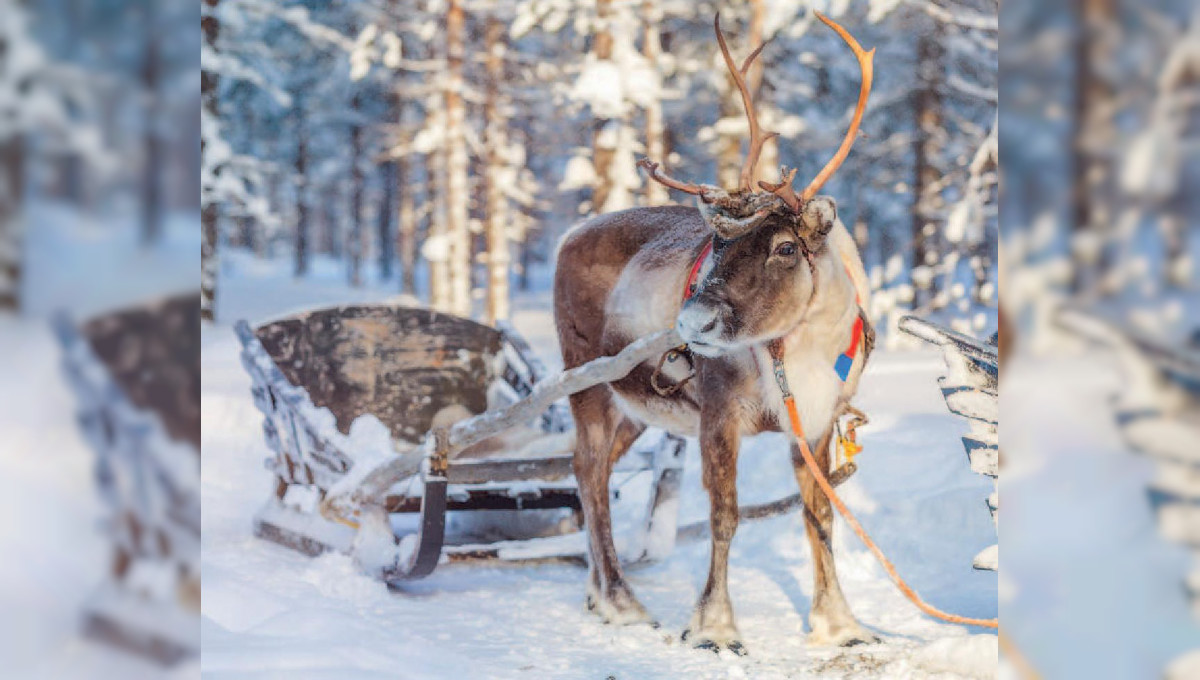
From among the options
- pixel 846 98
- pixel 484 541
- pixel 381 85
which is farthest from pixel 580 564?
pixel 381 85

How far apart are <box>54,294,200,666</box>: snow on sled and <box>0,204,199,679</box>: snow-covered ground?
2 centimetres

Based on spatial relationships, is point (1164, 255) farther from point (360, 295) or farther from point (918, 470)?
point (360, 295)

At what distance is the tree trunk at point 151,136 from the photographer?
1651mm

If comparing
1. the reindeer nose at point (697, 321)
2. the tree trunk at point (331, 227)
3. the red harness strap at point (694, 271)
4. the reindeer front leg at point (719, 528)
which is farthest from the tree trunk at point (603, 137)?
the tree trunk at point (331, 227)

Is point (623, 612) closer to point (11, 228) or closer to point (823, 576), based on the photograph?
point (823, 576)

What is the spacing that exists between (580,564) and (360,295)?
27861mm

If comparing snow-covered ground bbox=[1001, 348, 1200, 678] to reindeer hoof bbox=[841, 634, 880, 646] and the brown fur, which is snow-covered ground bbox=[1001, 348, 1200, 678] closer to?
the brown fur

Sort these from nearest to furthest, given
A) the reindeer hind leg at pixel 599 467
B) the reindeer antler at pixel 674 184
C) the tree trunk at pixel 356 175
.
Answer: the reindeer antler at pixel 674 184 < the reindeer hind leg at pixel 599 467 < the tree trunk at pixel 356 175

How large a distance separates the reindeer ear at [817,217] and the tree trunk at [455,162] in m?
16.7

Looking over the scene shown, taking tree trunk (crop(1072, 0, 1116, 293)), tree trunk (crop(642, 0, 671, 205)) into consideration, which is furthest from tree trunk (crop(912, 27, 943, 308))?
tree trunk (crop(1072, 0, 1116, 293))

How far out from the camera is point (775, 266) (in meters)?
4.81

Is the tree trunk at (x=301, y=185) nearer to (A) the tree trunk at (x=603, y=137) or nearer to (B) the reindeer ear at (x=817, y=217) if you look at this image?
(A) the tree trunk at (x=603, y=137)

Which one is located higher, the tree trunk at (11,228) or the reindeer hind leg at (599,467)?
the tree trunk at (11,228)

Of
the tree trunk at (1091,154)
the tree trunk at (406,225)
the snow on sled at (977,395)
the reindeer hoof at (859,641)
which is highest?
the tree trunk at (1091,154)
